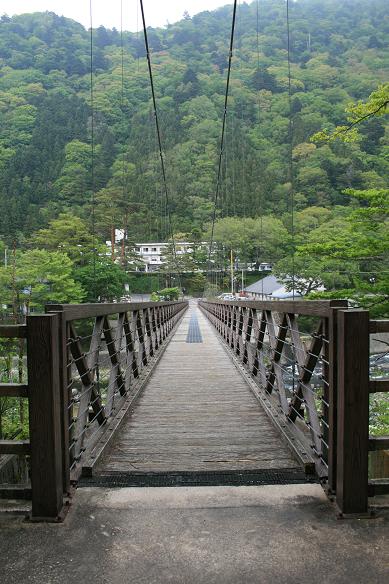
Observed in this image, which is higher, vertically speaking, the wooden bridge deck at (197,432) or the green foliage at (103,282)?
the green foliage at (103,282)

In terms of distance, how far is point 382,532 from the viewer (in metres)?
1.51

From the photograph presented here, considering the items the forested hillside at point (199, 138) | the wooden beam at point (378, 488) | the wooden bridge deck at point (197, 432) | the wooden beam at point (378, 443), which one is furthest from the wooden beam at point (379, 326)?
the forested hillside at point (199, 138)

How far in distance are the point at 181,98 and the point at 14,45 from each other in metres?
10.9

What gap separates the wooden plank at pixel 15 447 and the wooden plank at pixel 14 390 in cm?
18

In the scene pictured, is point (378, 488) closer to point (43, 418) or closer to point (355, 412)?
point (355, 412)

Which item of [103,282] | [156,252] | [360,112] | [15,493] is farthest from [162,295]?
[15,493]

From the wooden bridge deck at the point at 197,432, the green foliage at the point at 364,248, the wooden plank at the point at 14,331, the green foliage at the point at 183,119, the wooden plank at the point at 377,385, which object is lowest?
the wooden bridge deck at the point at 197,432

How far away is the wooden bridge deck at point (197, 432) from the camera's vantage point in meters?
2.33

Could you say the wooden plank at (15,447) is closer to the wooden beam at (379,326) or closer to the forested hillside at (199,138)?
the wooden beam at (379,326)

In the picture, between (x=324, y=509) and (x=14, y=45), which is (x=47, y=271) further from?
(x=14, y=45)

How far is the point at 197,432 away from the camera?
9.48ft

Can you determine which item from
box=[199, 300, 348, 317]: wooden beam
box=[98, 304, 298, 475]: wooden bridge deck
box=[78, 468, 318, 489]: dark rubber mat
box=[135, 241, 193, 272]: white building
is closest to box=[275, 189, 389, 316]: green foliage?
box=[98, 304, 298, 475]: wooden bridge deck

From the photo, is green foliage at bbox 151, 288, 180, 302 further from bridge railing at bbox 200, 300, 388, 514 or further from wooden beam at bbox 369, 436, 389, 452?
wooden beam at bbox 369, 436, 389, 452

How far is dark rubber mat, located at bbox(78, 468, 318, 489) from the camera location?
6.52ft
